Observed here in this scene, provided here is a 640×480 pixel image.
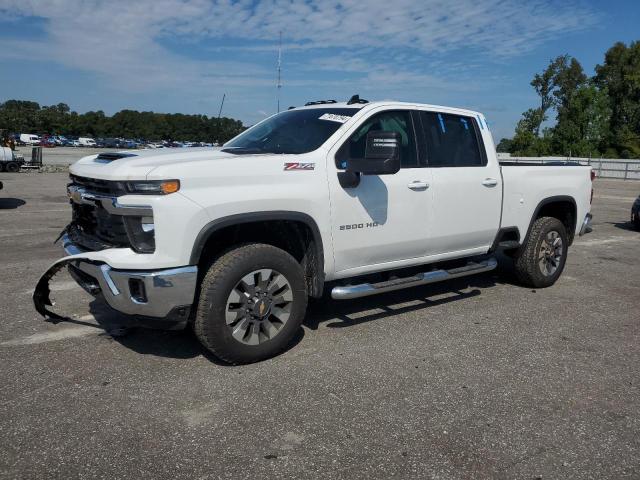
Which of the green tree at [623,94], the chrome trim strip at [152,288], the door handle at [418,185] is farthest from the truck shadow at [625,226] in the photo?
the green tree at [623,94]

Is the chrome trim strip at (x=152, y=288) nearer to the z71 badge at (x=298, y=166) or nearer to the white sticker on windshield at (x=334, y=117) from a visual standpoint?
the z71 badge at (x=298, y=166)

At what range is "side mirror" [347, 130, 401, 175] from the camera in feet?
13.0

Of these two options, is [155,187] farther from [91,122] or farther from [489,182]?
[91,122]

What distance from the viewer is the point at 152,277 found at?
3369 mm

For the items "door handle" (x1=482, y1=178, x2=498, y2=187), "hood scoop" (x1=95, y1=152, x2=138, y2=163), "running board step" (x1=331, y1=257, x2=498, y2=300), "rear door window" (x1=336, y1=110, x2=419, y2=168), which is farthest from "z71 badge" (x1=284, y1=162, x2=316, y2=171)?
"door handle" (x1=482, y1=178, x2=498, y2=187)

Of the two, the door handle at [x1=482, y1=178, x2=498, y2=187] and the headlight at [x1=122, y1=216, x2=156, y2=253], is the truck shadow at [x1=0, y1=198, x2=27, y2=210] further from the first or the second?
the door handle at [x1=482, y1=178, x2=498, y2=187]

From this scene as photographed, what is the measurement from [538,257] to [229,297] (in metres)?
3.89

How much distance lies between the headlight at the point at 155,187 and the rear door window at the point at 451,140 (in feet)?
7.95

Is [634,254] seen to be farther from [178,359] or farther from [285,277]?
[178,359]

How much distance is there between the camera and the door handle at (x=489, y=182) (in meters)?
5.26

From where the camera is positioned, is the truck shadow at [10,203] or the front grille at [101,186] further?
the truck shadow at [10,203]

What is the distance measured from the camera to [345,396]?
3.46 metres

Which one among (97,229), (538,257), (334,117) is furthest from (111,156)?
(538,257)

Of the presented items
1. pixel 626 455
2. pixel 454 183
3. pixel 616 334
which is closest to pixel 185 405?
pixel 626 455
